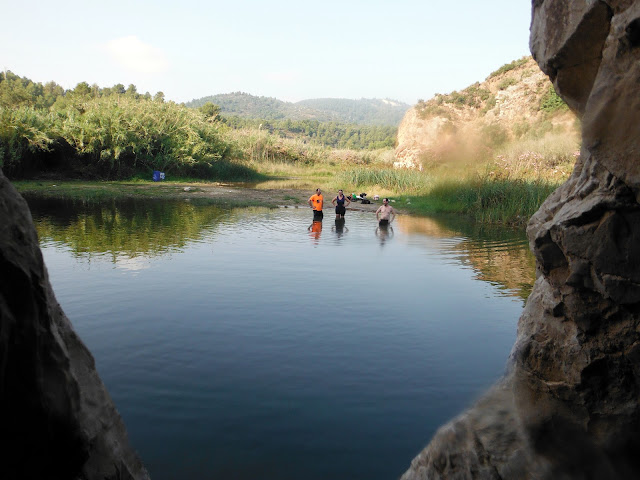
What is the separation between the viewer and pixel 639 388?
11.3 feet

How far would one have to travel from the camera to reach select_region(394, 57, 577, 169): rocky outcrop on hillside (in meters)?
42.2

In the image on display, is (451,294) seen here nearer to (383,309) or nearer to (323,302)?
(383,309)

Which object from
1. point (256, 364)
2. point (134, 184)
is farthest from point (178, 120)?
point (256, 364)

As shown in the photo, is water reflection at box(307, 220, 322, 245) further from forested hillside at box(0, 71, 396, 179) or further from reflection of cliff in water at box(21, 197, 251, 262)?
forested hillside at box(0, 71, 396, 179)

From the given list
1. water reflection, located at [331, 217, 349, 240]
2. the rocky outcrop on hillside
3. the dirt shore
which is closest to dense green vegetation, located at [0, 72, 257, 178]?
the dirt shore

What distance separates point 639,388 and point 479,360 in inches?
165

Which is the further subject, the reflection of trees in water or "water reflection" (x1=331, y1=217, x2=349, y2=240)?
"water reflection" (x1=331, y1=217, x2=349, y2=240)

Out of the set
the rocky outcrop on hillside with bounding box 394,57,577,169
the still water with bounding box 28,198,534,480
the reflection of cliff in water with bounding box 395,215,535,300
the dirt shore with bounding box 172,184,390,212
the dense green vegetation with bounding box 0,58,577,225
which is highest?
the rocky outcrop on hillside with bounding box 394,57,577,169

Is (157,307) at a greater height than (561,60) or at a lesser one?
lesser

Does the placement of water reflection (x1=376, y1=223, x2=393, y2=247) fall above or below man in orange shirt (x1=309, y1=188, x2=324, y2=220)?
below

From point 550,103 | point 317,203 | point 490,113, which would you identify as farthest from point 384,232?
point 490,113

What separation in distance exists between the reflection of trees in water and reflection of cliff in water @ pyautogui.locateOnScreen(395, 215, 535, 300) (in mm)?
7357

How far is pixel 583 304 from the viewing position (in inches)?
141

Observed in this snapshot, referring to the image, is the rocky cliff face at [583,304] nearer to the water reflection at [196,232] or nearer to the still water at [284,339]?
the still water at [284,339]
